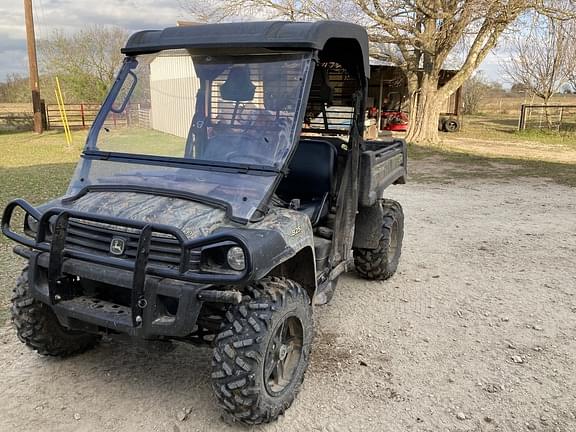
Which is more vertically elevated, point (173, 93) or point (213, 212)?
point (173, 93)

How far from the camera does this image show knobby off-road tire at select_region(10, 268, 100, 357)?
10.4 feet

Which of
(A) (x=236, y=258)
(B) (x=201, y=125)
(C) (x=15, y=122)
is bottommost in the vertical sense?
(C) (x=15, y=122)

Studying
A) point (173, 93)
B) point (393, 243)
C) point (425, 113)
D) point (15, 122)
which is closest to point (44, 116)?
point (15, 122)

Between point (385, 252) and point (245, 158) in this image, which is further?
point (385, 252)

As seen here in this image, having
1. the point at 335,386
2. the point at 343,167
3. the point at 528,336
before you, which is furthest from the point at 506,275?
the point at 335,386

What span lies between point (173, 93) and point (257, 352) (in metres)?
1.85

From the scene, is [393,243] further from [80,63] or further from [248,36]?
[80,63]

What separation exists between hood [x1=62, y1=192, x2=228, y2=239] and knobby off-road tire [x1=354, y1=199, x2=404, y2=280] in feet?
7.63

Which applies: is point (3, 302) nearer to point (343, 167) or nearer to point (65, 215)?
point (65, 215)

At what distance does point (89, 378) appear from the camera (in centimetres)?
332

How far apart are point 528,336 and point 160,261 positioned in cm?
286

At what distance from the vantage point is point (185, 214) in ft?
8.98

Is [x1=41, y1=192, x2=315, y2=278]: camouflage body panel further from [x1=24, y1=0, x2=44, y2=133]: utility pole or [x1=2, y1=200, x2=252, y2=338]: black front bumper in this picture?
[x1=24, y1=0, x2=44, y2=133]: utility pole

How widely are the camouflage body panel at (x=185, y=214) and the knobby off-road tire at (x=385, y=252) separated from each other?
6.33 feet
